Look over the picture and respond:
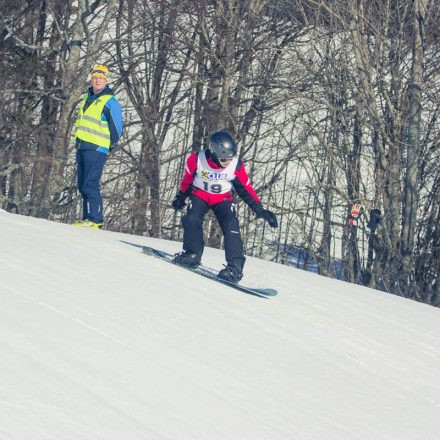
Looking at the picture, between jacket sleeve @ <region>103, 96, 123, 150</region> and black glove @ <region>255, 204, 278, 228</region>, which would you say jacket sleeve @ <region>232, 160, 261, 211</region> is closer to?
black glove @ <region>255, 204, 278, 228</region>

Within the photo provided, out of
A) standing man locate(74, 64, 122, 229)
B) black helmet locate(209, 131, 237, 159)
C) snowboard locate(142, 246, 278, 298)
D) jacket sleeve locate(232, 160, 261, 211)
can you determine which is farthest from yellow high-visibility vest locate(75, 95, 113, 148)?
black helmet locate(209, 131, 237, 159)

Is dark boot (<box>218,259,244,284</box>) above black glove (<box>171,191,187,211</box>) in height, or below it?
below

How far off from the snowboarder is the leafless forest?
8.77m

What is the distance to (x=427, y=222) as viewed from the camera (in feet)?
66.4

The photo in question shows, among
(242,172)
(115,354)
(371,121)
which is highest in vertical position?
(371,121)

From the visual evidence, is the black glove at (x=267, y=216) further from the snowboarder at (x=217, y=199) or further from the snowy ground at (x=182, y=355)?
the snowy ground at (x=182, y=355)

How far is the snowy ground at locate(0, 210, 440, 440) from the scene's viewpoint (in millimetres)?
5031

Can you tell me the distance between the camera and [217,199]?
30.0 ft

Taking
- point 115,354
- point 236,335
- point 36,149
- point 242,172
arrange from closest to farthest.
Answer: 1. point 115,354
2. point 236,335
3. point 242,172
4. point 36,149

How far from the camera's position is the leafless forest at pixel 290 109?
785 inches

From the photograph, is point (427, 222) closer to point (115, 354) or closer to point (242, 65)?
point (242, 65)

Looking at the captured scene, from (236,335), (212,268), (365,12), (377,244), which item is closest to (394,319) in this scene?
(212,268)

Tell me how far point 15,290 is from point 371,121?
47.6 ft

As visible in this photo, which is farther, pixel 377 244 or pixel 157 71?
pixel 157 71
